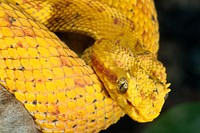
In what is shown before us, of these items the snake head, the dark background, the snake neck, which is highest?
the snake neck

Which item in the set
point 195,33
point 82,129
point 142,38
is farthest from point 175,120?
point 82,129

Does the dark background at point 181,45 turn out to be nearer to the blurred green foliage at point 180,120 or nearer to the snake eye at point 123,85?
the blurred green foliage at point 180,120

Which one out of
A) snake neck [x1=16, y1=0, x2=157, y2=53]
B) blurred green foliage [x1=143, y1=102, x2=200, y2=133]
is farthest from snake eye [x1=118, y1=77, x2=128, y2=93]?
blurred green foliage [x1=143, y1=102, x2=200, y2=133]

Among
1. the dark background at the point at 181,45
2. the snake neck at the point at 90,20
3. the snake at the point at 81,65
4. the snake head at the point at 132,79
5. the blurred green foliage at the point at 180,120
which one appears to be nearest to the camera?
the snake at the point at 81,65

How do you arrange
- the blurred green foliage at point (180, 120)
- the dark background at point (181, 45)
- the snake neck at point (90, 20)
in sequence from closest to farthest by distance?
the snake neck at point (90, 20) → the blurred green foliage at point (180, 120) → the dark background at point (181, 45)

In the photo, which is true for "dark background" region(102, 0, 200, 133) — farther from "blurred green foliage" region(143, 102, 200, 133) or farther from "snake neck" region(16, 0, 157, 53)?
"snake neck" region(16, 0, 157, 53)

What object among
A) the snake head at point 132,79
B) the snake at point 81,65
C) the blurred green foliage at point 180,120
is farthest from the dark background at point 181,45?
the snake head at point 132,79

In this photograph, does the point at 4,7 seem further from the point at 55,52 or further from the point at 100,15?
the point at 100,15

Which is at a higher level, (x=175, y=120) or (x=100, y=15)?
(x=100, y=15)

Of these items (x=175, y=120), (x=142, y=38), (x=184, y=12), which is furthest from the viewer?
(x=184, y=12)
